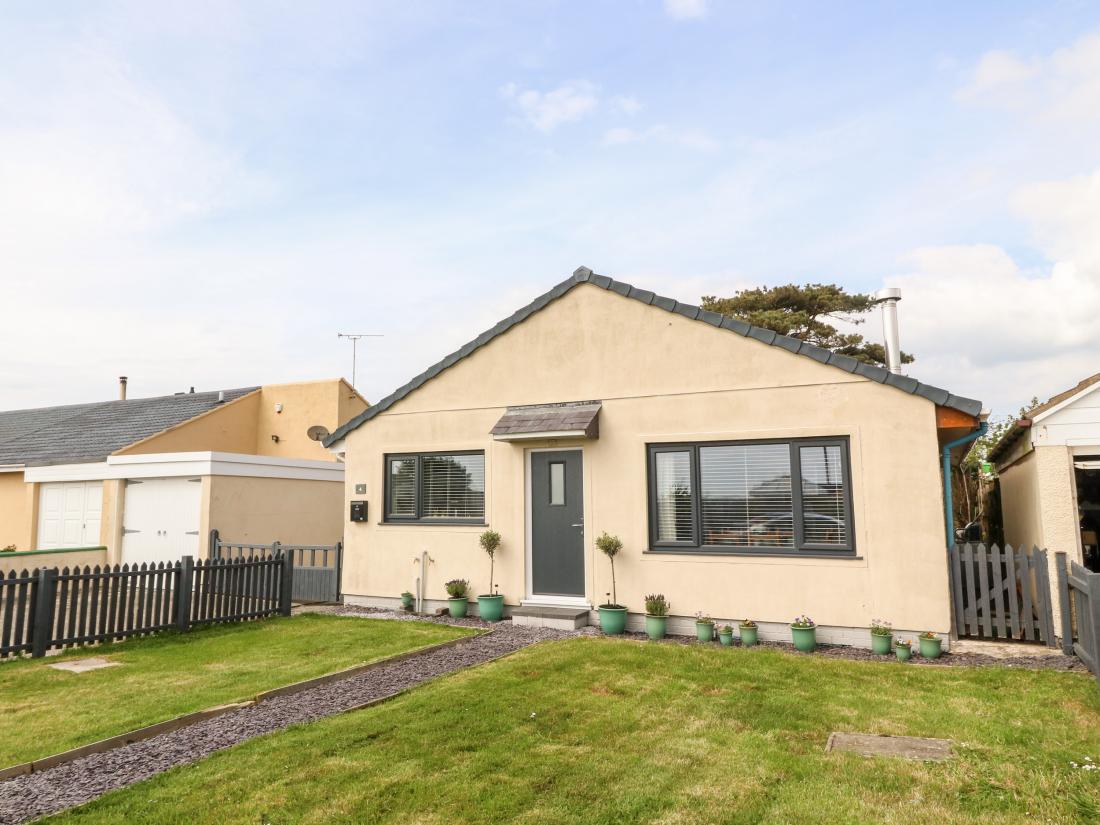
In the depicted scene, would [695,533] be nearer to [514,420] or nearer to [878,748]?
[514,420]

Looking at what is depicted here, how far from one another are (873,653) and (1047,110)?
30.5 ft

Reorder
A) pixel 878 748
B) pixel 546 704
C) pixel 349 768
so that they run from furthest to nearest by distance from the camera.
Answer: pixel 546 704
pixel 878 748
pixel 349 768

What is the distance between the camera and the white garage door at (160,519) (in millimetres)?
14742

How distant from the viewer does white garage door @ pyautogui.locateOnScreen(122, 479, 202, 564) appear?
1474 centimetres

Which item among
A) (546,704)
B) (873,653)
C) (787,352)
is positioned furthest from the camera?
(787,352)

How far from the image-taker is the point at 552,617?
9.90 m

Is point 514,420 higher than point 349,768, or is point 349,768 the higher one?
point 514,420

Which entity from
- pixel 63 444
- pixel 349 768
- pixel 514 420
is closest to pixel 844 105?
pixel 514 420

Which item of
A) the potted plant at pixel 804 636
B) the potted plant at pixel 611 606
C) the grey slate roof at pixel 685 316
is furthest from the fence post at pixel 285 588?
the potted plant at pixel 804 636

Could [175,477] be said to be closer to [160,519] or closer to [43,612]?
[160,519]

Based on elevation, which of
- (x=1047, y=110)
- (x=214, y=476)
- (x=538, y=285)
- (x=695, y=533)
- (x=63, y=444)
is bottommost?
(x=695, y=533)

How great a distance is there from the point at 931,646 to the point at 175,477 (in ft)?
49.7

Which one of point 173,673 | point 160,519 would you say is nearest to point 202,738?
point 173,673

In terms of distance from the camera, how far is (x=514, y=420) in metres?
10.7
